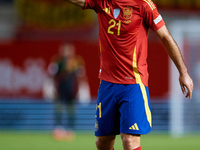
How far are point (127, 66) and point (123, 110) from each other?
46 centimetres

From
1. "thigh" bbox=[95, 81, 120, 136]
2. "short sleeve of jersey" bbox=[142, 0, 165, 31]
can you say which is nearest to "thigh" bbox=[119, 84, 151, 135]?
"thigh" bbox=[95, 81, 120, 136]

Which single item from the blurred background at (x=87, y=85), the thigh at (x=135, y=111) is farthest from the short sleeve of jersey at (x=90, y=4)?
the blurred background at (x=87, y=85)

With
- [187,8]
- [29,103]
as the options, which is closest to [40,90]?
[29,103]

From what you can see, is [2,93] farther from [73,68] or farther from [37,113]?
[73,68]

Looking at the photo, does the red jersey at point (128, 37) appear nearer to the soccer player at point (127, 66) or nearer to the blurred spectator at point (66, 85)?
the soccer player at point (127, 66)

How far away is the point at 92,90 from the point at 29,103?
6.52 ft

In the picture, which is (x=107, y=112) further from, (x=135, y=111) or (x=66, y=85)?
(x=66, y=85)

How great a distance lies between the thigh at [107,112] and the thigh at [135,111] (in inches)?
4.3

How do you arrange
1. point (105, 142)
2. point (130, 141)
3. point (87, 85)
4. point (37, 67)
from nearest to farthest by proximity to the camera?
point (130, 141)
point (105, 142)
point (87, 85)
point (37, 67)

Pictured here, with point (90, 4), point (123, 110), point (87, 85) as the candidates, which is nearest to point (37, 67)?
point (87, 85)

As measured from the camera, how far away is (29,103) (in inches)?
615

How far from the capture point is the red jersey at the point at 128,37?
5.28 metres

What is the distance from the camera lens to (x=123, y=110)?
5234 mm

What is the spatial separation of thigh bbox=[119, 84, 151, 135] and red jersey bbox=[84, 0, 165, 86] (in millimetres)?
116
